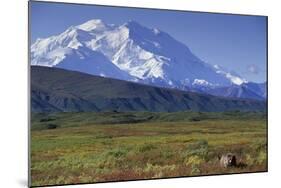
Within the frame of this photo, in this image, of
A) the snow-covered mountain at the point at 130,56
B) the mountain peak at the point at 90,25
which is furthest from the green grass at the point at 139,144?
the mountain peak at the point at 90,25

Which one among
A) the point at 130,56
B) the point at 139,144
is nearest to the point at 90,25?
the point at 130,56

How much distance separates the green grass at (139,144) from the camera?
5.02m

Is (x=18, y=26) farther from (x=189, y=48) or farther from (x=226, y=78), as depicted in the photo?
(x=226, y=78)

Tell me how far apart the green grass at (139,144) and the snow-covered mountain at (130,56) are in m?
0.36

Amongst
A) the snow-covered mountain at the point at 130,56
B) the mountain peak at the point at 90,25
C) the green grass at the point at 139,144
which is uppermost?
the mountain peak at the point at 90,25

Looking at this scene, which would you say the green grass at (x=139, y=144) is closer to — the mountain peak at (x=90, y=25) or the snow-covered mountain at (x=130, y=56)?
the snow-covered mountain at (x=130, y=56)

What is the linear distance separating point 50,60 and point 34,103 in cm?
42

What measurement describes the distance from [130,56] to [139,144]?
2.77ft

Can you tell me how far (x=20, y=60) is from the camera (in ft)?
16.2

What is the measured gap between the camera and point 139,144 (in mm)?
5320

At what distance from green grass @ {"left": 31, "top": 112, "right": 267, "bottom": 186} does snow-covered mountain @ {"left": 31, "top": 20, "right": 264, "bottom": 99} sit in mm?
360

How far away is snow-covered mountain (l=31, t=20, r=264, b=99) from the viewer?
16.7 ft

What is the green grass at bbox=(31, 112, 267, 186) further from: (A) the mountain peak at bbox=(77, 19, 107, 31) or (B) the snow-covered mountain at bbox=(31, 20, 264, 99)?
(A) the mountain peak at bbox=(77, 19, 107, 31)

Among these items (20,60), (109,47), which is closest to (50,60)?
(20,60)
